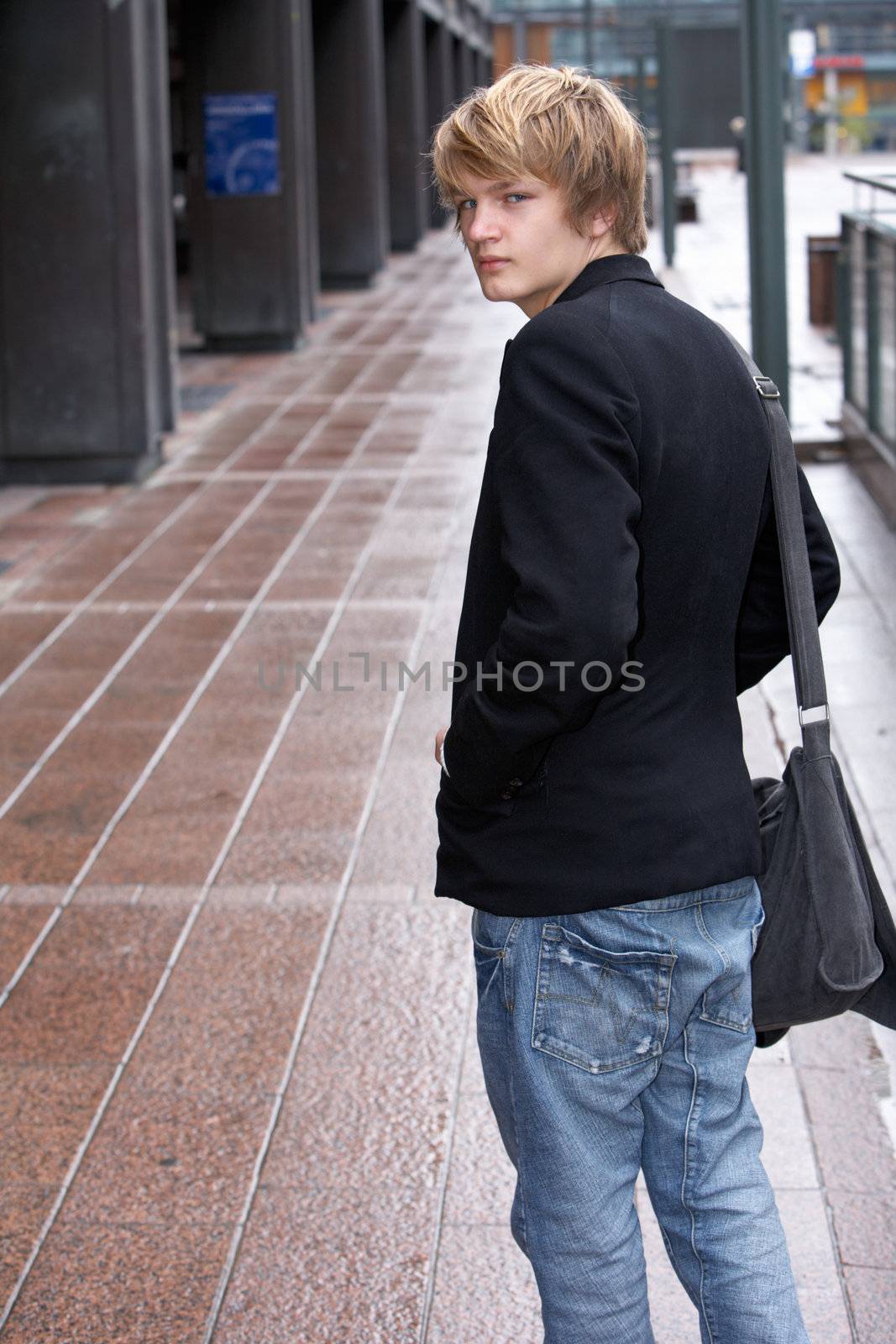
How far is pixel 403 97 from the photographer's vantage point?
24984 mm

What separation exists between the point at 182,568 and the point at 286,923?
376 centimetres

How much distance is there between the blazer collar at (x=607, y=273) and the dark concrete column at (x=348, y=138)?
18.9 metres

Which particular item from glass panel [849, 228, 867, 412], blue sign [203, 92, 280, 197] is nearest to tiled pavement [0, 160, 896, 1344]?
glass panel [849, 228, 867, 412]

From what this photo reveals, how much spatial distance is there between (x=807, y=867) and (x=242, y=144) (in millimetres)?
14043

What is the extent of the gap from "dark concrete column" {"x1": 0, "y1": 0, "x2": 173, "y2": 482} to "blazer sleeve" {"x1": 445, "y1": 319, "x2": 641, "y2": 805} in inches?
324

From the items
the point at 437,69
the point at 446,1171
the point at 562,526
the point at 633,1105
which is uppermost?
the point at 437,69

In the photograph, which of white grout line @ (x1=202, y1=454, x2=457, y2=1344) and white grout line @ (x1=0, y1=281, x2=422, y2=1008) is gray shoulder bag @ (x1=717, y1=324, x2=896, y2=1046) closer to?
white grout line @ (x1=202, y1=454, x2=457, y2=1344)

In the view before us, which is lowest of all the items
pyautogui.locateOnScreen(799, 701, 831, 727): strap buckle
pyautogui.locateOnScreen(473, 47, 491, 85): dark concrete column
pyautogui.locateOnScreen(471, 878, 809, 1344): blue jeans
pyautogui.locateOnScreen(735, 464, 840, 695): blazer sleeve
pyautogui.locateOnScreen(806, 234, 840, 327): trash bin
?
pyautogui.locateOnScreen(471, 878, 809, 1344): blue jeans

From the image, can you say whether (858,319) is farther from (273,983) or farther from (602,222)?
A: (602,222)

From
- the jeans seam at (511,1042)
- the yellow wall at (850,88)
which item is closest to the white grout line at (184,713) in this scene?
the jeans seam at (511,1042)

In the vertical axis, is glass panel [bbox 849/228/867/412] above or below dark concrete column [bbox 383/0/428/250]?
→ below

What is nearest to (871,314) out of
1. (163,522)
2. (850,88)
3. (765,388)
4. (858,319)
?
(858,319)

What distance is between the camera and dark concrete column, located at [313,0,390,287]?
64.8 feet

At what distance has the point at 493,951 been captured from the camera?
200 cm
